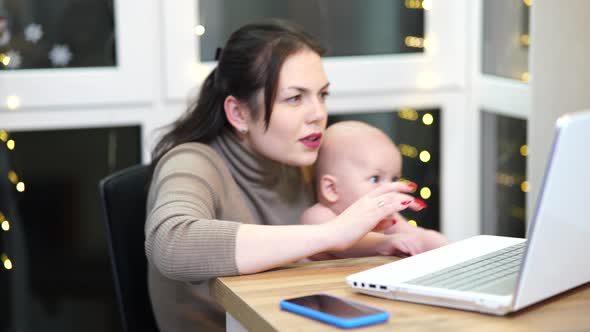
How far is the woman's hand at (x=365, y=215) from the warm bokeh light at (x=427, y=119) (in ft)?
4.74

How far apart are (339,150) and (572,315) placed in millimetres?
770

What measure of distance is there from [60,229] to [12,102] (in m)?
0.39

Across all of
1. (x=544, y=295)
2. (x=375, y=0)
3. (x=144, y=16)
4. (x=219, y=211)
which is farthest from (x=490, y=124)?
(x=544, y=295)

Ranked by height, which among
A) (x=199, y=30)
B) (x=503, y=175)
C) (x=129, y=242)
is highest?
(x=199, y=30)

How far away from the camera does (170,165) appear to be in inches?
72.2

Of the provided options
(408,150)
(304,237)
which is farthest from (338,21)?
(304,237)

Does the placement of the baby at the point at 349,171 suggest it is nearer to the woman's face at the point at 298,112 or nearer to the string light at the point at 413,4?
the woman's face at the point at 298,112

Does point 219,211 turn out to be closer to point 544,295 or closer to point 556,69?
point 544,295

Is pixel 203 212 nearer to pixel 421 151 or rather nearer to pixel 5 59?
pixel 5 59

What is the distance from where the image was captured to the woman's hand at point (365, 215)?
5.16 ft

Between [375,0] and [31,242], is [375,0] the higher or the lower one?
the higher one

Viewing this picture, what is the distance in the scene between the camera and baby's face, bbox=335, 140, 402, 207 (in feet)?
6.45

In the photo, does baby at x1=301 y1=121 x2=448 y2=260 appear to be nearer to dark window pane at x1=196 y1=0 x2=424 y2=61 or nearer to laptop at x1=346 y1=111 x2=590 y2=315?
laptop at x1=346 y1=111 x2=590 y2=315

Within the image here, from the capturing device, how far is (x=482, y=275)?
4.70ft
